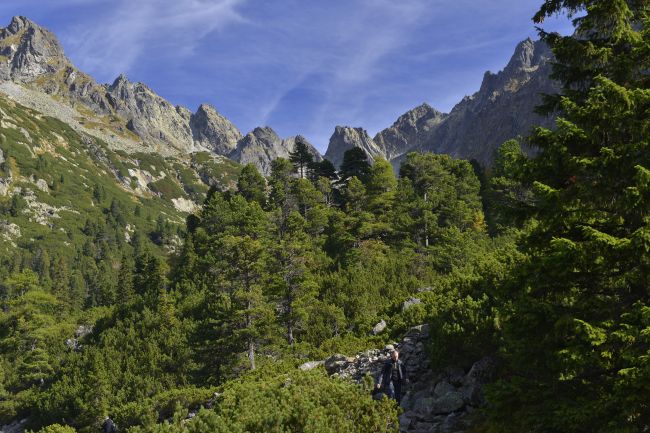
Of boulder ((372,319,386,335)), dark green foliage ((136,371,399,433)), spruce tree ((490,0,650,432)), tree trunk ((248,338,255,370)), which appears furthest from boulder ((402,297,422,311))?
spruce tree ((490,0,650,432))

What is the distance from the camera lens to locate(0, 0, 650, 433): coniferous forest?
7453mm

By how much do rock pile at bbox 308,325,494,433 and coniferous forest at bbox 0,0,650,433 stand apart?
65 centimetres

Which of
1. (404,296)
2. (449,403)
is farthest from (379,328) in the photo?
(449,403)

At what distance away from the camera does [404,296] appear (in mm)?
28031

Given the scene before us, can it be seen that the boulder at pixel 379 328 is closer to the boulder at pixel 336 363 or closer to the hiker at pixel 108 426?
the boulder at pixel 336 363

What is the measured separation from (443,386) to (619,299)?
22.4ft

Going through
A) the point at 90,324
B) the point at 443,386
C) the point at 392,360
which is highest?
the point at 90,324

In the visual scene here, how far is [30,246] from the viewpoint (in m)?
122

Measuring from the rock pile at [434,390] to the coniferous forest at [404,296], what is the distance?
651 millimetres

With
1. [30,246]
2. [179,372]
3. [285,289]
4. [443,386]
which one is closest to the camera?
[443,386]

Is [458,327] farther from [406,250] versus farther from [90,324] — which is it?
[90,324]

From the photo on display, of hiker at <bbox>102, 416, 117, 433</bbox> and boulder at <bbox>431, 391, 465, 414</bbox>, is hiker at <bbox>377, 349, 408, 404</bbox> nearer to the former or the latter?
boulder at <bbox>431, 391, 465, 414</bbox>

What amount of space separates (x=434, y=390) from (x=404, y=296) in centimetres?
1457

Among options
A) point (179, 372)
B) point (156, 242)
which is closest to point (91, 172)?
point (156, 242)
